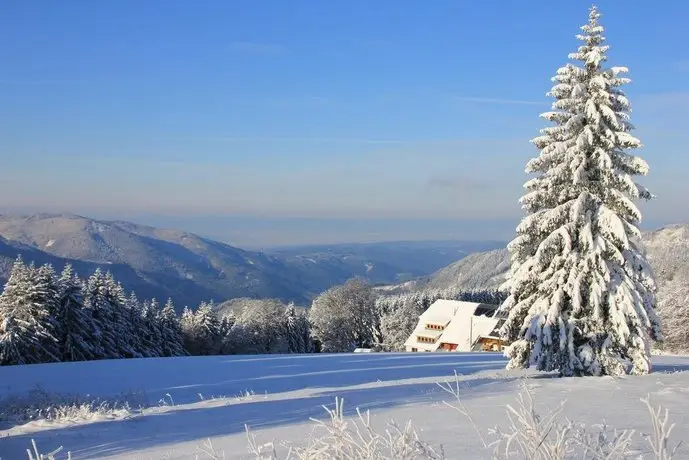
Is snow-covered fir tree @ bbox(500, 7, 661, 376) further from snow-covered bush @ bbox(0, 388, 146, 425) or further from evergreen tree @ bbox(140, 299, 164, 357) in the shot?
evergreen tree @ bbox(140, 299, 164, 357)

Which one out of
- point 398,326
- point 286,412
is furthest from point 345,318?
point 286,412

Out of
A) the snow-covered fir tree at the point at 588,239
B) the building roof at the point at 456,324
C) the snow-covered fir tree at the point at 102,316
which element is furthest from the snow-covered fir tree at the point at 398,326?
the snow-covered fir tree at the point at 588,239

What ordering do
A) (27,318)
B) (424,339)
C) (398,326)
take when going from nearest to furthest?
1. (27,318)
2. (424,339)
3. (398,326)

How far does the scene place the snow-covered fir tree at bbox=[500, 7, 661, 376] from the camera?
14.2 meters

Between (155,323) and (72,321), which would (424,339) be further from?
(72,321)

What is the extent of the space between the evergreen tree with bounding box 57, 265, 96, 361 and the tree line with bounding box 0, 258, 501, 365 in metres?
A: 0.06

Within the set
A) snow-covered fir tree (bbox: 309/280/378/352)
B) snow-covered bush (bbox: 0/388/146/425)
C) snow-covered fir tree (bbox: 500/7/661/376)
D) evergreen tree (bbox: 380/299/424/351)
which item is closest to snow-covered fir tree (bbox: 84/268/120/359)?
snow-covered bush (bbox: 0/388/146/425)

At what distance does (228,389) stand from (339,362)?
32.7 ft

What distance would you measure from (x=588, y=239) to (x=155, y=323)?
44.3 m

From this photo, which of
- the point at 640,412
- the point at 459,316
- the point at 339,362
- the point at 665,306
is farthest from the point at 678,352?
the point at 640,412

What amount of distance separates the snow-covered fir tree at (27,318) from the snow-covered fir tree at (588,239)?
97.4 feet

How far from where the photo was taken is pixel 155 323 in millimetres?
51406

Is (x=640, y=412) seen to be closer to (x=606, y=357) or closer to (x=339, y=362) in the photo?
(x=606, y=357)

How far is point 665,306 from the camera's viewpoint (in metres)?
41.3
